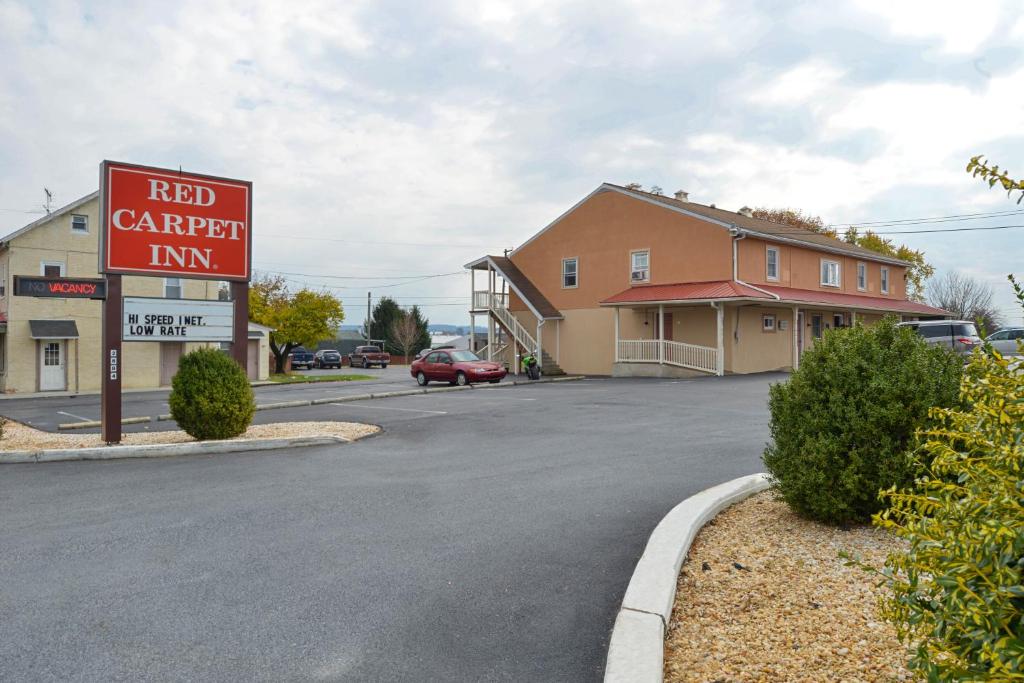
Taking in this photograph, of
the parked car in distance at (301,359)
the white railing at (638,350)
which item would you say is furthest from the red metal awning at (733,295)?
the parked car in distance at (301,359)

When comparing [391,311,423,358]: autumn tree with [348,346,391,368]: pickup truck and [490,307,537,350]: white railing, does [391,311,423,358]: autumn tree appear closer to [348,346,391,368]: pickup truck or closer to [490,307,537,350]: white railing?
[348,346,391,368]: pickup truck

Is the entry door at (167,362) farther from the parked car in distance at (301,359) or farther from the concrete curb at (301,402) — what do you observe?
the parked car in distance at (301,359)

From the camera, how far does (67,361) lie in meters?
30.9

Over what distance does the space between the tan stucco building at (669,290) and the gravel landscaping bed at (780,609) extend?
2151 centimetres

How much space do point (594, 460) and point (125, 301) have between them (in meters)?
8.58

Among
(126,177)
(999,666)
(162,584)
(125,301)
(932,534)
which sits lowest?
(162,584)

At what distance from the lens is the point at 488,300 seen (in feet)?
118

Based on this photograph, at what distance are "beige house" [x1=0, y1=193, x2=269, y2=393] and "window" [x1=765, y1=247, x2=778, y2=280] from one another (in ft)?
78.9

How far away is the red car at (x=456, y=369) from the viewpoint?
89.6 ft

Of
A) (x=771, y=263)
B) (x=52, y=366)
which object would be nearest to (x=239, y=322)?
(x=52, y=366)

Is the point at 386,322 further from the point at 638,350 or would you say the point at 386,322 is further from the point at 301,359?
the point at 638,350

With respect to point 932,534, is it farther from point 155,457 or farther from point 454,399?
point 454,399

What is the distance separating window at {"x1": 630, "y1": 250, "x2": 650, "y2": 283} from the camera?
31484 millimetres

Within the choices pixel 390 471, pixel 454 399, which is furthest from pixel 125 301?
pixel 454 399
